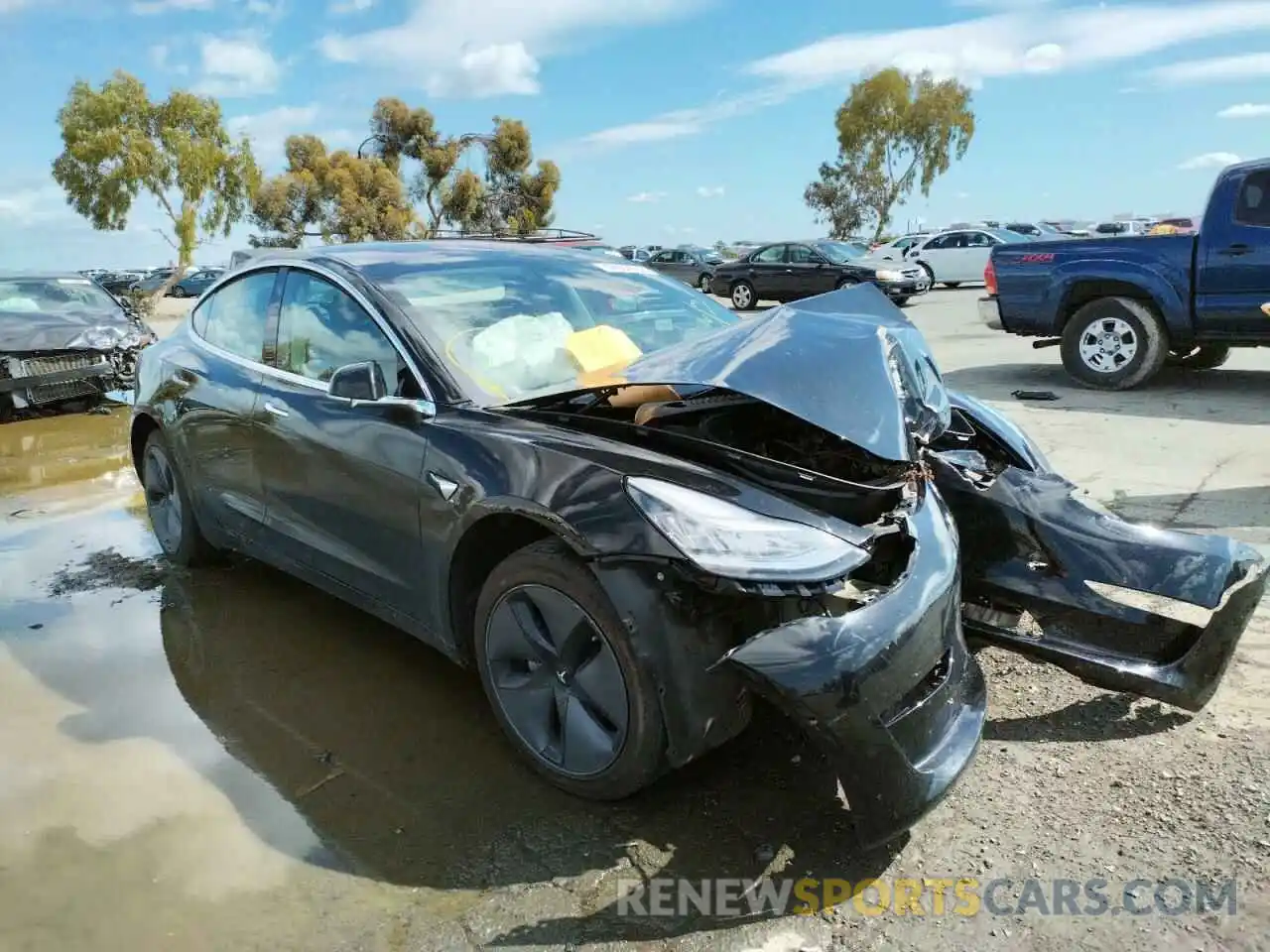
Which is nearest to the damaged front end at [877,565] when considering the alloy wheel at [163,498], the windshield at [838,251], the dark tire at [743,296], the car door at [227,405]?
the car door at [227,405]

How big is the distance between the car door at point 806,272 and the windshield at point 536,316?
17977 millimetres

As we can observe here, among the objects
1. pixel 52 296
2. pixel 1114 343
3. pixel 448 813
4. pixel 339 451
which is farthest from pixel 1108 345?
pixel 52 296

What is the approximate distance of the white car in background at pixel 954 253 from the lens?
1017 inches

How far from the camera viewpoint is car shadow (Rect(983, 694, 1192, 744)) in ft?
10.1

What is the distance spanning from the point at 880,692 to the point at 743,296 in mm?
21185

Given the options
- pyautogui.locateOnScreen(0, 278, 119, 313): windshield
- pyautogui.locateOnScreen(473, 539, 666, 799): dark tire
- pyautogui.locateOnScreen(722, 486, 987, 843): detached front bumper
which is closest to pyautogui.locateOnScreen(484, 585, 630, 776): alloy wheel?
pyautogui.locateOnScreen(473, 539, 666, 799): dark tire

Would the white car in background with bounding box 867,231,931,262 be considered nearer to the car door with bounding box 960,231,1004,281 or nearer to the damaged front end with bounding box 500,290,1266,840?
the car door with bounding box 960,231,1004,281

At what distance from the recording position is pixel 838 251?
22375 millimetres

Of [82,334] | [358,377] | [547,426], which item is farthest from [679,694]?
[82,334]

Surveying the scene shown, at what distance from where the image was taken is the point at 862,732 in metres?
2.25

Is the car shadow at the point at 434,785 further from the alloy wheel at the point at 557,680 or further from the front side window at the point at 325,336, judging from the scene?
the front side window at the point at 325,336

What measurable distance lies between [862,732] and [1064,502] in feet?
5.16

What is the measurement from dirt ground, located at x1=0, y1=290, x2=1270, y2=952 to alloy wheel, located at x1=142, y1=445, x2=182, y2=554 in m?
0.79

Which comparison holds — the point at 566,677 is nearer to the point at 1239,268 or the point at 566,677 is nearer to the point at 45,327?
the point at 1239,268
